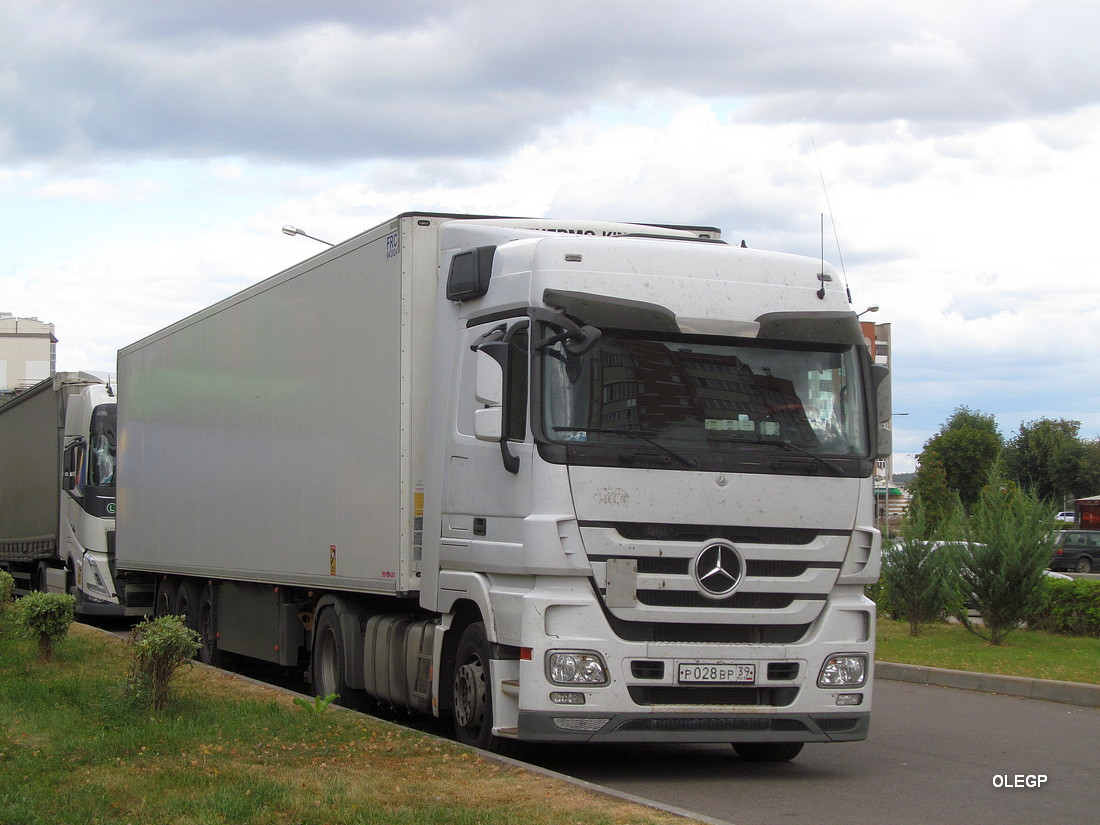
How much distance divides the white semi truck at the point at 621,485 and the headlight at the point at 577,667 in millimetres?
12

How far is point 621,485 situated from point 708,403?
78 centimetres

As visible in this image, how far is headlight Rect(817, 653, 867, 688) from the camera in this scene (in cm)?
851

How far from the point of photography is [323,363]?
11.5 meters

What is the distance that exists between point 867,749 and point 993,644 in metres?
8.94

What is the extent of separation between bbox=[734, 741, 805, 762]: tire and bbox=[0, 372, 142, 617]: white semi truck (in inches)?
476

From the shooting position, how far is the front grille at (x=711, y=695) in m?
8.12

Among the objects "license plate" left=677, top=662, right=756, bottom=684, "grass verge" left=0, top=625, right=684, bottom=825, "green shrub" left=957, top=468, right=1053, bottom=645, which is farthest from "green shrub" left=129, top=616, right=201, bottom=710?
"green shrub" left=957, top=468, right=1053, bottom=645

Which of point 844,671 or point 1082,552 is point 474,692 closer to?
point 844,671

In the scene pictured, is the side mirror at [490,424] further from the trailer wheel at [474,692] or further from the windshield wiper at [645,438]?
the trailer wheel at [474,692]

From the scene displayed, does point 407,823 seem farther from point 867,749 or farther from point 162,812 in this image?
point 867,749

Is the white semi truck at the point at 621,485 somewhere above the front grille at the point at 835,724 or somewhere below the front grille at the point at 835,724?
above

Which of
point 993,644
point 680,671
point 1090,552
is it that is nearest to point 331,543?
point 680,671

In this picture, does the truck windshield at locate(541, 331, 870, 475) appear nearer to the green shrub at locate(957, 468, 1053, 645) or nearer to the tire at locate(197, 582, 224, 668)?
the tire at locate(197, 582, 224, 668)

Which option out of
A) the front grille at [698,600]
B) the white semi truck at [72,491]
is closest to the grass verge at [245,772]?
the front grille at [698,600]
